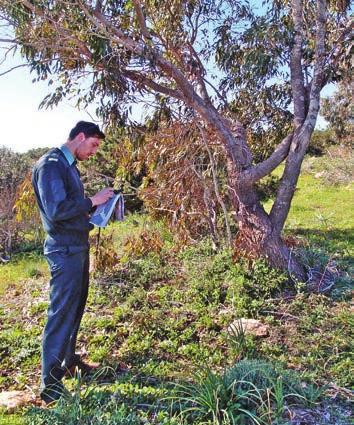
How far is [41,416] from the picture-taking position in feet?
9.24

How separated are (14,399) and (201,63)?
186 inches

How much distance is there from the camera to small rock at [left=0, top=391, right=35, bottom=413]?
3117 millimetres

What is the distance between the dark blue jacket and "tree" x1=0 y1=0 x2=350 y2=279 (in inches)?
68.9

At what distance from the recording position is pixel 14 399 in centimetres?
320

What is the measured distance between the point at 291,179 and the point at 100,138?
275 centimetres

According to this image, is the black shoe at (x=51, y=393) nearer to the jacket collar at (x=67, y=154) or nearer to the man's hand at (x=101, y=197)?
the man's hand at (x=101, y=197)

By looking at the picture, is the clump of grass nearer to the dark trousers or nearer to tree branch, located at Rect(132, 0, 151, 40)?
the dark trousers

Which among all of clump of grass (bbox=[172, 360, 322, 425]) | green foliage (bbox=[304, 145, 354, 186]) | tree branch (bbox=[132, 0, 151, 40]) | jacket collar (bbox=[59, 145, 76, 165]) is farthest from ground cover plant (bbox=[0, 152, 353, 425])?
green foliage (bbox=[304, 145, 354, 186])

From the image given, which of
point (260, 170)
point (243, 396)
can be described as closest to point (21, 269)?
point (260, 170)

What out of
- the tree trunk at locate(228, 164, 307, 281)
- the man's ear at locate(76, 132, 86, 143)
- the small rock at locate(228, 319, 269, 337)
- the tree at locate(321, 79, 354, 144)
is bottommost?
the small rock at locate(228, 319, 269, 337)

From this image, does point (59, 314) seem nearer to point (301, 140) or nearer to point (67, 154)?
point (67, 154)

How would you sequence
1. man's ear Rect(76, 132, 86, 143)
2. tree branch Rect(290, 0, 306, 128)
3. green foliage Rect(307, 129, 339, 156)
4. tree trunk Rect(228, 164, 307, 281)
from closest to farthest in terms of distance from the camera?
man's ear Rect(76, 132, 86, 143)
tree trunk Rect(228, 164, 307, 281)
tree branch Rect(290, 0, 306, 128)
green foliage Rect(307, 129, 339, 156)

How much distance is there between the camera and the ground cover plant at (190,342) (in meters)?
2.80

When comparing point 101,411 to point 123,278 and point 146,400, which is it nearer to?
point 146,400
